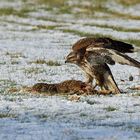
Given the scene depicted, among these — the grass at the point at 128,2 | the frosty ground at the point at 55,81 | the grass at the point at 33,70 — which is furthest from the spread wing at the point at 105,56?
the grass at the point at 128,2

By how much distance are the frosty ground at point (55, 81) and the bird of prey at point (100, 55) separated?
46 centimetres

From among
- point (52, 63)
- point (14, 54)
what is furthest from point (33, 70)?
point (14, 54)

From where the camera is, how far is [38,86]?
1265 centimetres

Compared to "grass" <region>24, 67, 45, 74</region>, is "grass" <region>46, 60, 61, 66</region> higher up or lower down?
lower down

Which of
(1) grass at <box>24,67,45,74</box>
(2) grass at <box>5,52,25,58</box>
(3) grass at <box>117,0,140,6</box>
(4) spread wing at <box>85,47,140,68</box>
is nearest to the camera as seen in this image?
(4) spread wing at <box>85,47,140,68</box>

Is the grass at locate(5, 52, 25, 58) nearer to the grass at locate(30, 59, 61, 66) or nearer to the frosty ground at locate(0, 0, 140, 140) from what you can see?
the frosty ground at locate(0, 0, 140, 140)

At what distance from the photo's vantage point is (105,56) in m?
12.2

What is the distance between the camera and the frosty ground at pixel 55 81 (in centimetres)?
960

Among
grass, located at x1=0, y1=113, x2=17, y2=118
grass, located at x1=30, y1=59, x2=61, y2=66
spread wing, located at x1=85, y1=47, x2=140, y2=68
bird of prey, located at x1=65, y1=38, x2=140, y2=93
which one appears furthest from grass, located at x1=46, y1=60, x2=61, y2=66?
grass, located at x1=0, y1=113, x2=17, y2=118

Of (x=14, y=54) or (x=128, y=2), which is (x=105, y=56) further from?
(x=128, y=2)

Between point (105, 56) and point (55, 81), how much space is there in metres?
2.74

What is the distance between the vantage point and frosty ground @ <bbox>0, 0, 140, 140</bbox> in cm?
960

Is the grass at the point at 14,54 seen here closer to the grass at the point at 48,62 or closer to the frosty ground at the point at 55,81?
the frosty ground at the point at 55,81

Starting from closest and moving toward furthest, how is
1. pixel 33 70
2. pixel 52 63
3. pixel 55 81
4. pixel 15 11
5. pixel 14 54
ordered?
pixel 55 81
pixel 33 70
pixel 52 63
pixel 14 54
pixel 15 11
